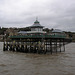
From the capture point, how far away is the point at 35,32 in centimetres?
3528

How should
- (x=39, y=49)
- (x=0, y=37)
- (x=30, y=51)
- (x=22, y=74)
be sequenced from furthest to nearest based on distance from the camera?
(x=0, y=37)
(x=30, y=51)
(x=39, y=49)
(x=22, y=74)

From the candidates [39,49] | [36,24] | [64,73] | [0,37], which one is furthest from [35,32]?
[0,37]

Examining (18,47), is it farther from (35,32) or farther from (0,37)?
(0,37)

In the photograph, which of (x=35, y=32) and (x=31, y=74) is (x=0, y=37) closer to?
(x=35, y=32)

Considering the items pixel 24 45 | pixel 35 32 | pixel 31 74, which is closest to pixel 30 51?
pixel 24 45

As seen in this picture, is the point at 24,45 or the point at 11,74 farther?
the point at 24,45

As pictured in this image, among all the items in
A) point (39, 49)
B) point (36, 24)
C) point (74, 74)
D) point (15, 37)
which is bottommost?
point (74, 74)

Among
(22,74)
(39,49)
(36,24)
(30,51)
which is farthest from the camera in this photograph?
(36,24)

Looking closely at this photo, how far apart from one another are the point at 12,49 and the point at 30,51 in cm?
601

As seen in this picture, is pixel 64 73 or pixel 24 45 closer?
pixel 64 73

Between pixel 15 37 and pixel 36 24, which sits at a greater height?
pixel 36 24

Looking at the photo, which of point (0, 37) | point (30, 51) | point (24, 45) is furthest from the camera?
point (0, 37)

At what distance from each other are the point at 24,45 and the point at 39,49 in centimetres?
636

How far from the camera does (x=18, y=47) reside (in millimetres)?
35812
